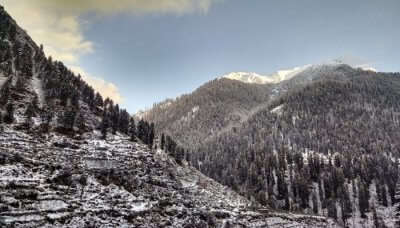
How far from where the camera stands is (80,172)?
60.1 m

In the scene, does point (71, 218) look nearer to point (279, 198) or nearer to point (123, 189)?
point (123, 189)

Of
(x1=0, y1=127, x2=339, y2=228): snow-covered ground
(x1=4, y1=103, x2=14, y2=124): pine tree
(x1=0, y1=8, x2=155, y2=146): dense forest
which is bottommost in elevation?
(x1=0, y1=127, x2=339, y2=228): snow-covered ground

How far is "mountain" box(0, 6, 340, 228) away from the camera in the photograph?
47625 mm

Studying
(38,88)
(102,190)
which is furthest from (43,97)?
(102,190)

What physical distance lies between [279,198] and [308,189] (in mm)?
14548

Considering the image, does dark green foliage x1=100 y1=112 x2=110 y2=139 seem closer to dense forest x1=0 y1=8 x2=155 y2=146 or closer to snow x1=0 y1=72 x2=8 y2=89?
dense forest x1=0 y1=8 x2=155 y2=146

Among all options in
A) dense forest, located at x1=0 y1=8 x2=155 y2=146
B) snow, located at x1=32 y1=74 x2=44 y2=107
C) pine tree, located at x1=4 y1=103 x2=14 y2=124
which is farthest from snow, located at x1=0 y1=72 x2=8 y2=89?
pine tree, located at x1=4 y1=103 x2=14 y2=124

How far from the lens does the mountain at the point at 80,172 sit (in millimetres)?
47625

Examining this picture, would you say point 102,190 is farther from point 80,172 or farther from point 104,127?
point 104,127

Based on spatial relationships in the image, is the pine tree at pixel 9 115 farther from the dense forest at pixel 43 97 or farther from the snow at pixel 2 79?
the snow at pixel 2 79

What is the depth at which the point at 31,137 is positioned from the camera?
63.6 metres

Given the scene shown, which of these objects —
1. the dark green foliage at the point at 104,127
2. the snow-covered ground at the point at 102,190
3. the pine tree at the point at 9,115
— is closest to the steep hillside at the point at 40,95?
the pine tree at the point at 9,115

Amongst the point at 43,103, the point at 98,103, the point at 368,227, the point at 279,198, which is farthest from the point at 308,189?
the point at 43,103

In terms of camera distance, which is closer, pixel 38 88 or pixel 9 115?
pixel 9 115
